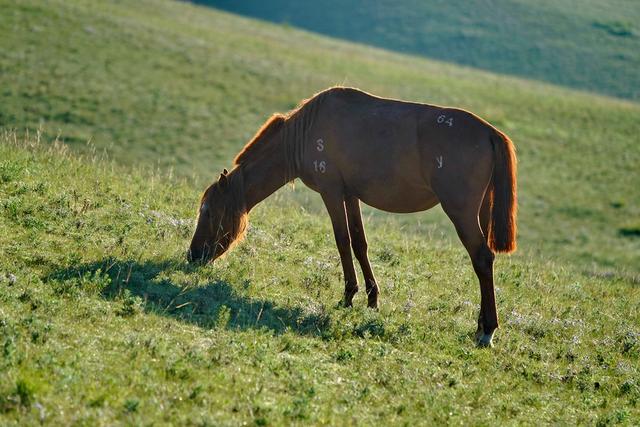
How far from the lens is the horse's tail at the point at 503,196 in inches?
413

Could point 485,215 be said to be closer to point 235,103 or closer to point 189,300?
point 189,300

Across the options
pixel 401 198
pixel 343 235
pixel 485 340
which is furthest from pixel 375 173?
pixel 485 340

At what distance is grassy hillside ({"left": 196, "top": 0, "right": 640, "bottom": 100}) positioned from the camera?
65375 mm

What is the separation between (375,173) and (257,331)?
3.04 meters

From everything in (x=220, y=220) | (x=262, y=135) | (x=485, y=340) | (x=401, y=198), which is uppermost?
(x=262, y=135)

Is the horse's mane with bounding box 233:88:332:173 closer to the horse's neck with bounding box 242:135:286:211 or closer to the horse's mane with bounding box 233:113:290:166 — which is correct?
the horse's mane with bounding box 233:113:290:166

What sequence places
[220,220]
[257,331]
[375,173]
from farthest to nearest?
[220,220] → [375,173] → [257,331]

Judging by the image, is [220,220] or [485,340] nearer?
[485,340]

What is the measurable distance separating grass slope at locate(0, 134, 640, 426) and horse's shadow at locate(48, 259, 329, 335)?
0.03 metres

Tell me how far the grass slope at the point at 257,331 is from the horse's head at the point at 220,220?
0.84ft

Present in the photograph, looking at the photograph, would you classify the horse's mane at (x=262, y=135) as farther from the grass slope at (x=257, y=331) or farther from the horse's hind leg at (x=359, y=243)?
the horse's hind leg at (x=359, y=243)

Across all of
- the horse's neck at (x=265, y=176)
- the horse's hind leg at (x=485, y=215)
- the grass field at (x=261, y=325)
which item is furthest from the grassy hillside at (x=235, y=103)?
the horse's hind leg at (x=485, y=215)

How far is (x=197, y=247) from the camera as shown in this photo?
11.8 metres

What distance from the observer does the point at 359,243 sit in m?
11.5
